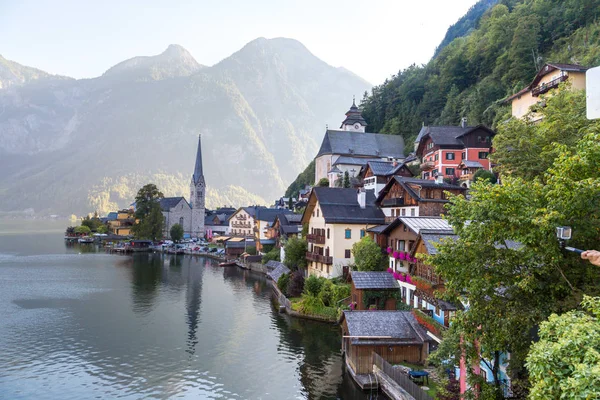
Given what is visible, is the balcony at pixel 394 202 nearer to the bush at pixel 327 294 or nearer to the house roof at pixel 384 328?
the bush at pixel 327 294

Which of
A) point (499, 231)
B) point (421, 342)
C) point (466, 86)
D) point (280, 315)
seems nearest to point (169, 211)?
point (466, 86)

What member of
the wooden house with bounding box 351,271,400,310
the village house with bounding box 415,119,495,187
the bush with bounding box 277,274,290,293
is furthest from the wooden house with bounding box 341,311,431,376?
the village house with bounding box 415,119,495,187

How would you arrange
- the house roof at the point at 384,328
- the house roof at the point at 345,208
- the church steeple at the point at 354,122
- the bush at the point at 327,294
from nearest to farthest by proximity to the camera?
the house roof at the point at 384,328 → the bush at the point at 327,294 → the house roof at the point at 345,208 → the church steeple at the point at 354,122

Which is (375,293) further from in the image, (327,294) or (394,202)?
(394,202)

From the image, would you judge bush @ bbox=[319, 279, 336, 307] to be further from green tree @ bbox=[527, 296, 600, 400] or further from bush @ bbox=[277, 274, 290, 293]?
green tree @ bbox=[527, 296, 600, 400]

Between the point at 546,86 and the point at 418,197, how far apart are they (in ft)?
69.1

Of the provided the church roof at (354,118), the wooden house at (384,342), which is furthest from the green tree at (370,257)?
the church roof at (354,118)

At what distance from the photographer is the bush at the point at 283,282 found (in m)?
52.2

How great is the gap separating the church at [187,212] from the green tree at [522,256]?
136514 mm

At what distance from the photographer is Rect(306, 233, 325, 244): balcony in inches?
2013

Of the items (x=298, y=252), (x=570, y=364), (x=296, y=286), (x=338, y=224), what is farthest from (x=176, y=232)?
(x=570, y=364)

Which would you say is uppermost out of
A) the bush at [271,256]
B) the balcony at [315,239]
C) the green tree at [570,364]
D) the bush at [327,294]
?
the balcony at [315,239]

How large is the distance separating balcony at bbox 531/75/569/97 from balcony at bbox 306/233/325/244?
3024 centimetres

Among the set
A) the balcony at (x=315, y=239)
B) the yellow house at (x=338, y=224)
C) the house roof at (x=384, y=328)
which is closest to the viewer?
the house roof at (x=384, y=328)
